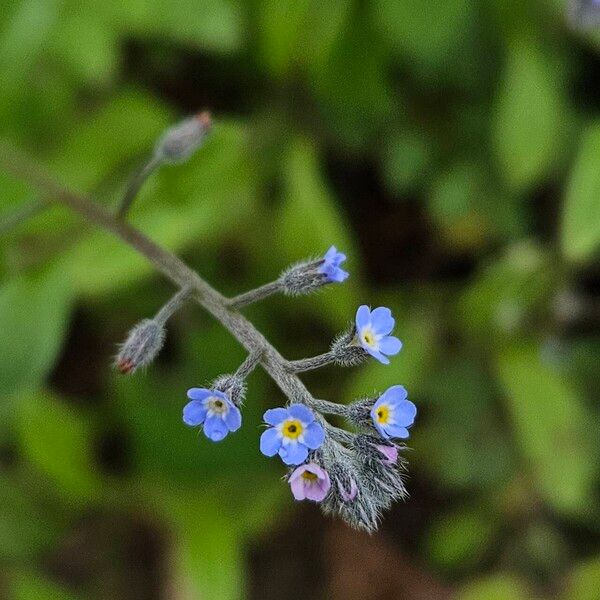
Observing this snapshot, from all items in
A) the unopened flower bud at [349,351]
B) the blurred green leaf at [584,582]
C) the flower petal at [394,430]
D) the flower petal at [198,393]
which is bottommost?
the blurred green leaf at [584,582]

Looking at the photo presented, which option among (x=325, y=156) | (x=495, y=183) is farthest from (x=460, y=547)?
(x=325, y=156)

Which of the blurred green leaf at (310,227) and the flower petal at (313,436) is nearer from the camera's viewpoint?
the flower petal at (313,436)

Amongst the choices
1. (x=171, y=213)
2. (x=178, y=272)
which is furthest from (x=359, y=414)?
(x=171, y=213)

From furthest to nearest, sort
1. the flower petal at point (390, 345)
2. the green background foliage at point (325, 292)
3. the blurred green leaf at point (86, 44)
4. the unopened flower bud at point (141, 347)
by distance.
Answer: the green background foliage at point (325, 292) < the blurred green leaf at point (86, 44) < the unopened flower bud at point (141, 347) < the flower petal at point (390, 345)

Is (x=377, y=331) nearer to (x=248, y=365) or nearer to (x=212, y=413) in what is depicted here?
(x=248, y=365)

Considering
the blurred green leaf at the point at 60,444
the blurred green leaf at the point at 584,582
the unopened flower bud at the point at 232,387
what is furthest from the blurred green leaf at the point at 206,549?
the unopened flower bud at the point at 232,387

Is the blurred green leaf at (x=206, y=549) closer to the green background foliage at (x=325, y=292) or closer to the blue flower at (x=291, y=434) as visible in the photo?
the green background foliage at (x=325, y=292)
